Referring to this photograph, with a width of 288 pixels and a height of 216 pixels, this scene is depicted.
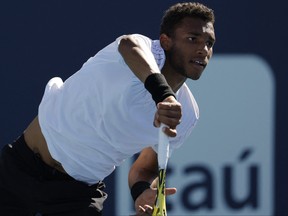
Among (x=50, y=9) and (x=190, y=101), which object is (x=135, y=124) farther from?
(x=50, y=9)

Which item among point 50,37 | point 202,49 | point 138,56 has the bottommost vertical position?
point 138,56

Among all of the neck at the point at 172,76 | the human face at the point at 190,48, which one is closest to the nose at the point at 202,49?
the human face at the point at 190,48

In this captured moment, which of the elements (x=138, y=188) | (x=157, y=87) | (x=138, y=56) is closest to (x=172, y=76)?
(x=138, y=56)

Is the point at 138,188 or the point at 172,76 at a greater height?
the point at 172,76

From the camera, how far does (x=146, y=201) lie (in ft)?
12.8

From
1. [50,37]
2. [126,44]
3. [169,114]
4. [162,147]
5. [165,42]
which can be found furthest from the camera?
[50,37]

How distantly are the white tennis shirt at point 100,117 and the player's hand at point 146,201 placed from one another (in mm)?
199

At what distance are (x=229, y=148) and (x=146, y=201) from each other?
5.95 feet

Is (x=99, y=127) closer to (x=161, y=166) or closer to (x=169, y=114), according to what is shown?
(x=161, y=166)

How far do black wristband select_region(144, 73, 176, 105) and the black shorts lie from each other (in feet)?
2.87

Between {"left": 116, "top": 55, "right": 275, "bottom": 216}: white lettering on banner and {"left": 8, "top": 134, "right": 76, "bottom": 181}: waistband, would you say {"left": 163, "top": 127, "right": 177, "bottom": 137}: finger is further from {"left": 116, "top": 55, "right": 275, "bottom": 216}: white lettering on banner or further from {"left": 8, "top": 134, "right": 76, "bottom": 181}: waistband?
{"left": 116, "top": 55, "right": 275, "bottom": 216}: white lettering on banner

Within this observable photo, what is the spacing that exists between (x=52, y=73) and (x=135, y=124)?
67.6 inches

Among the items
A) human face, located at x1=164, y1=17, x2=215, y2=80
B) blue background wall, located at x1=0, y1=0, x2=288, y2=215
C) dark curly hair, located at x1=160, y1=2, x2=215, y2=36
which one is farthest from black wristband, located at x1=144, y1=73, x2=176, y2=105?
blue background wall, located at x1=0, y1=0, x2=288, y2=215

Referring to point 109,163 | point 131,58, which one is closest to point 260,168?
point 109,163
